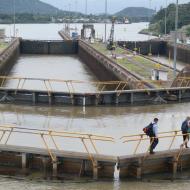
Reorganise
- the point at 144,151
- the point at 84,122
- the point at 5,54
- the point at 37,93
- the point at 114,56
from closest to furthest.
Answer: the point at 144,151 < the point at 84,122 < the point at 37,93 < the point at 114,56 < the point at 5,54

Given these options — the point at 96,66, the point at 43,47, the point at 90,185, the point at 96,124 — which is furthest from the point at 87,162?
the point at 43,47

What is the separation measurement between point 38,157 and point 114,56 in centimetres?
3163

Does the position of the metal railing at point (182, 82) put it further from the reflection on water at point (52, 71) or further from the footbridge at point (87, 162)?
the footbridge at point (87, 162)

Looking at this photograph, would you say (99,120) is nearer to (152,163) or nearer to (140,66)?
(152,163)

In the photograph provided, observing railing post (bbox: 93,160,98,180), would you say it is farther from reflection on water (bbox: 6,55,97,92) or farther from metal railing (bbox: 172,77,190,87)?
reflection on water (bbox: 6,55,97,92)

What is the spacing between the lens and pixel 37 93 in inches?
1070

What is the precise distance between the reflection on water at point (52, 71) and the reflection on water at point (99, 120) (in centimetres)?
892

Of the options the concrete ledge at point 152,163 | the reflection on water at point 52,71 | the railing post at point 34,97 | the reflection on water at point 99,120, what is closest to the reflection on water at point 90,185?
the concrete ledge at point 152,163

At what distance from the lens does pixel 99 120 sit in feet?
76.6

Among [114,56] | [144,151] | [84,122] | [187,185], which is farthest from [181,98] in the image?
[114,56]

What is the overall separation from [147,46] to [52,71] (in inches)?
1004

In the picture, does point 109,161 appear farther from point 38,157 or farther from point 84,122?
point 84,122

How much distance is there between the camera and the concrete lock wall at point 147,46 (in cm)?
7156

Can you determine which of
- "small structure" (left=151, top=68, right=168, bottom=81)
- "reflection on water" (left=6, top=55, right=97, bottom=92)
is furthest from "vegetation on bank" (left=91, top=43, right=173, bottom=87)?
"reflection on water" (left=6, top=55, right=97, bottom=92)
